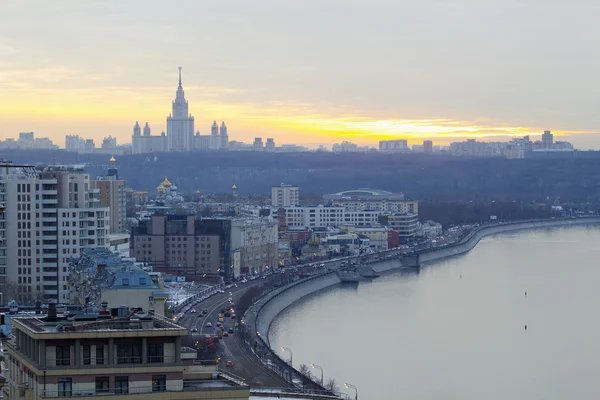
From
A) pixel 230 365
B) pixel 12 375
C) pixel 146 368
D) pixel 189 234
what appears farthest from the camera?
pixel 189 234

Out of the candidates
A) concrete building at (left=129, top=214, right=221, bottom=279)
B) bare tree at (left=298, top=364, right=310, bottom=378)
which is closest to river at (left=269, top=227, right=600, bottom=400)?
bare tree at (left=298, top=364, right=310, bottom=378)

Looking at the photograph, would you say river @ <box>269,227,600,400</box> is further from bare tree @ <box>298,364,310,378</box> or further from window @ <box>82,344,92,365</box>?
window @ <box>82,344,92,365</box>

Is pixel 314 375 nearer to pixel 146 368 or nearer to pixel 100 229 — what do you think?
pixel 100 229

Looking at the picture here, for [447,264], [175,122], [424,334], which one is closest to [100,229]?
[424,334]

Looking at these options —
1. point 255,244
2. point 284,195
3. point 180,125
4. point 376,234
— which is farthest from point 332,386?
point 180,125

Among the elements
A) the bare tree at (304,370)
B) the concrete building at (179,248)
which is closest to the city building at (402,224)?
the concrete building at (179,248)

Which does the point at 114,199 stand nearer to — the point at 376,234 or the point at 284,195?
the point at 376,234
